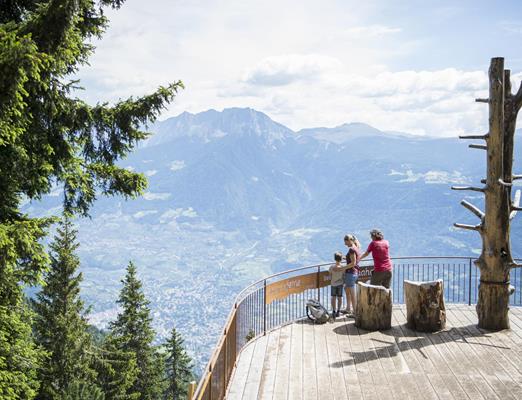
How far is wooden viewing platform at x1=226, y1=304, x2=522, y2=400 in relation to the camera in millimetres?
8297

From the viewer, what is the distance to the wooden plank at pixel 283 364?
8.28 m

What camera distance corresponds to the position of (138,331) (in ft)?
109

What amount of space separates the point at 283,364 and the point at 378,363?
1.58 metres

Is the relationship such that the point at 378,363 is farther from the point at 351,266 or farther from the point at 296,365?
the point at 351,266

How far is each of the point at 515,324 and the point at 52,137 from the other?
387 inches

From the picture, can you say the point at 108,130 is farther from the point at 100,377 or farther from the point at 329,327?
the point at 100,377

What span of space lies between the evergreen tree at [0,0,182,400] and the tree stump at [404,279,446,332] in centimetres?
572

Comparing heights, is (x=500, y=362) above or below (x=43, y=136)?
below

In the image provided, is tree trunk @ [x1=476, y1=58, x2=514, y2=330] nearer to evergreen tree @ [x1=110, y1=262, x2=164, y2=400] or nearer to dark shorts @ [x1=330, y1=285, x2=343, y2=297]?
dark shorts @ [x1=330, y1=285, x2=343, y2=297]

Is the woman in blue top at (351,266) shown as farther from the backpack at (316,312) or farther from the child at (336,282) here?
the backpack at (316,312)

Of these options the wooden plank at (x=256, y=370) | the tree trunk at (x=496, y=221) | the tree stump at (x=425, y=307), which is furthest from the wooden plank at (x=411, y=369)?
the wooden plank at (x=256, y=370)

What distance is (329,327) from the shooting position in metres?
11.6

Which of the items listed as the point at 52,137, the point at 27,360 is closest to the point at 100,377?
the point at 27,360

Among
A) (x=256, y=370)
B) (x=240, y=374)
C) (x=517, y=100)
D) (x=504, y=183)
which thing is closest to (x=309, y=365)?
(x=256, y=370)
